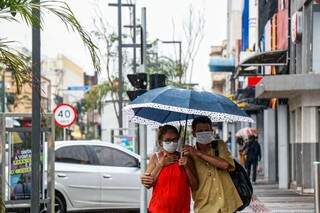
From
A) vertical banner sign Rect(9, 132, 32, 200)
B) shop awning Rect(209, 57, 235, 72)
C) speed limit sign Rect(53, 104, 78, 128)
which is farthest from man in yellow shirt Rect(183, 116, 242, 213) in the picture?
shop awning Rect(209, 57, 235, 72)

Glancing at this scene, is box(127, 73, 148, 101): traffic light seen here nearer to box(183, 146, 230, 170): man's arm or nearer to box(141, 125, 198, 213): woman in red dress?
box(141, 125, 198, 213): woman in red dress

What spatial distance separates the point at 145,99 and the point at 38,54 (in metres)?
2.75

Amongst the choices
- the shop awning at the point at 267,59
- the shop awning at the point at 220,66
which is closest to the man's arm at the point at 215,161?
the shop awning at the point at 267,59

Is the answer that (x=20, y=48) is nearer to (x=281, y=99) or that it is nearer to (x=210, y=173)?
(x=210, y=173)

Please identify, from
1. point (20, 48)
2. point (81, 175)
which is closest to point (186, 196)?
point (20, 48)

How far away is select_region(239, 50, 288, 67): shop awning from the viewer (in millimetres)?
27344

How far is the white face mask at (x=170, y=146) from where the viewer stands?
28.0 feet

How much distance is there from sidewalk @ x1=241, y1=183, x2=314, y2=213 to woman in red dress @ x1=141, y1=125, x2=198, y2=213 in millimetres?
9171

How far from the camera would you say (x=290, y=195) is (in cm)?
2466

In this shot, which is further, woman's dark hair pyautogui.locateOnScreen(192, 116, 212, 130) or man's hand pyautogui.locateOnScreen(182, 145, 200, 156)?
woman's dark hair pyautogui.locateOnScreen(192, 116, 212, 130)

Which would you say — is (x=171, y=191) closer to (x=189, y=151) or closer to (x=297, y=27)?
(x=189, y=151)

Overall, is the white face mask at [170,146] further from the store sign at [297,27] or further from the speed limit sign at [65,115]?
the store sign at [297,27]

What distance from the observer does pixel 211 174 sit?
8469 millimetres

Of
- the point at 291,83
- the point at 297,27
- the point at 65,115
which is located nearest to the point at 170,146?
the point at 291,83
